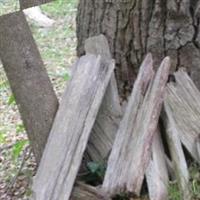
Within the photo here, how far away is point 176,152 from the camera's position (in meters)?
2.41

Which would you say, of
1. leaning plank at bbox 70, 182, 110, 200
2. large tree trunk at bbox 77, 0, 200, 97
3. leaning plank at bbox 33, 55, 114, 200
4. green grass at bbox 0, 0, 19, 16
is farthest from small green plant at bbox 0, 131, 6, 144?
green grass at bbox 0, 0, 19, 16

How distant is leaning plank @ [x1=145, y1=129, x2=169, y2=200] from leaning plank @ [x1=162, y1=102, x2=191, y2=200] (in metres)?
0.06

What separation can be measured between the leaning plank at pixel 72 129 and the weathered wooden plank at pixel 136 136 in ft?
0.48

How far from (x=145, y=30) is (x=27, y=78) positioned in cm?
66

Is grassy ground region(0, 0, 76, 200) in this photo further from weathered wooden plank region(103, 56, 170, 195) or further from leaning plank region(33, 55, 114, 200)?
weathered wooden plank region(103, 56, 170, 195)

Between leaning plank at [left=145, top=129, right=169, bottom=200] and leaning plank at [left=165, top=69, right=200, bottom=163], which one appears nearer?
leaning plank at [left=145, top=129, right=169, bottom=200]

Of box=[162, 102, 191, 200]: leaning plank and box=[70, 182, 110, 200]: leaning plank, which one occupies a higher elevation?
box=[162, 102, 191, 200]: leaning plank

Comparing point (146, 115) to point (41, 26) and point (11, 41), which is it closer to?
point (11, 41)

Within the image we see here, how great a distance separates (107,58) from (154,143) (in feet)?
1.55

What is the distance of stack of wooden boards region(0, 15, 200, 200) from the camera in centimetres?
232

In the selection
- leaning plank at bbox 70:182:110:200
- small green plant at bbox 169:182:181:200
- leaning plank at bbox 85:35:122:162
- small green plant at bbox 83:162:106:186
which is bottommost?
leaning plank at bbox 70:182:110:200

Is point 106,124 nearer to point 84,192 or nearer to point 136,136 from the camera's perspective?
point 136,136

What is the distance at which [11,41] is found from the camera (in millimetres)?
2506

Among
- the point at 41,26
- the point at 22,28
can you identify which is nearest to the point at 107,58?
the point at 22,28
